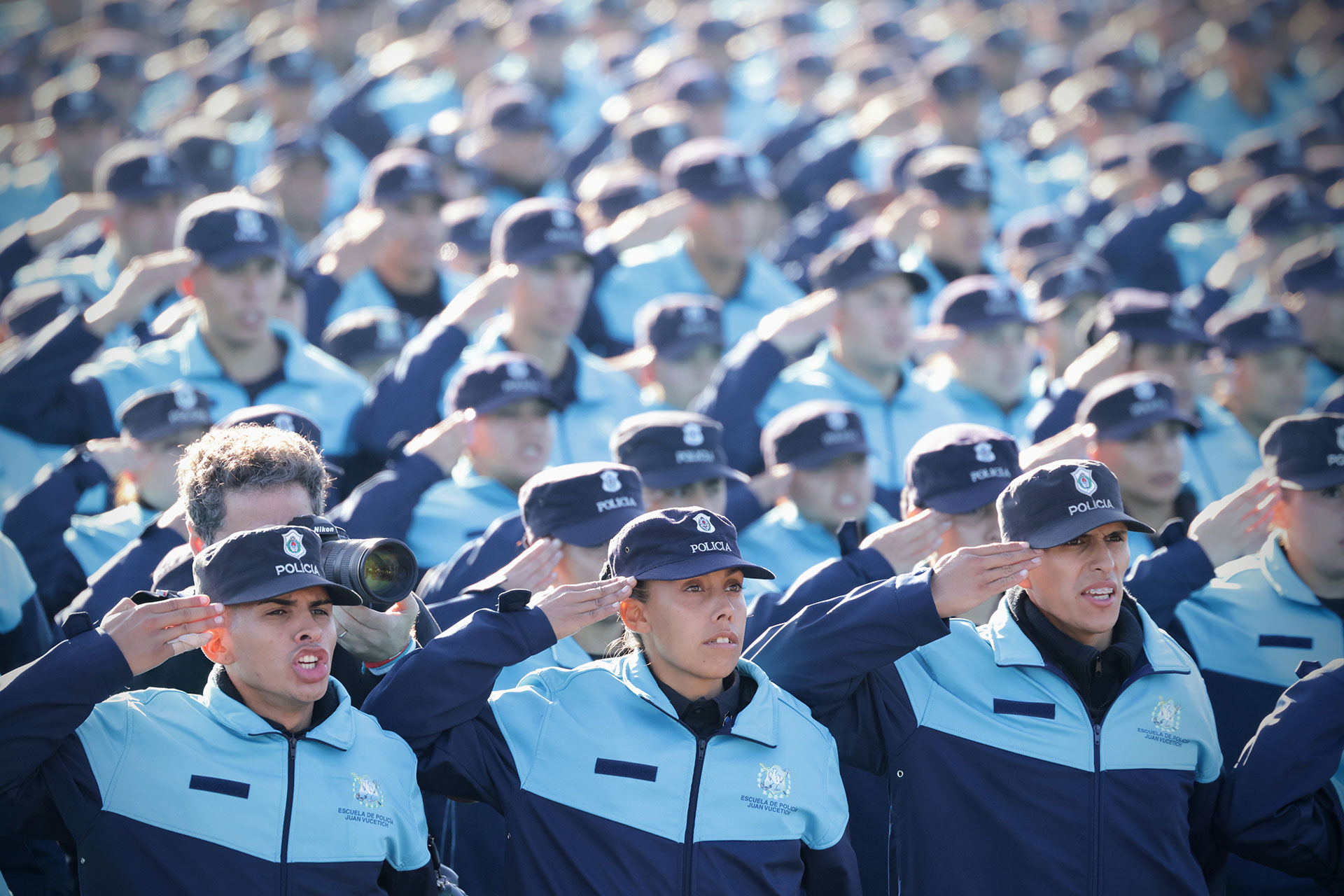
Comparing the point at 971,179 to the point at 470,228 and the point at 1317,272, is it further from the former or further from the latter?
the point at 470,228

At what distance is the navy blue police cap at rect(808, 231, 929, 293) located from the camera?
27.2ft

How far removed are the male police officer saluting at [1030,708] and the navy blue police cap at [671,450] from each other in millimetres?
1661

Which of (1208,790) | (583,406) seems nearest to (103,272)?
(583,406)

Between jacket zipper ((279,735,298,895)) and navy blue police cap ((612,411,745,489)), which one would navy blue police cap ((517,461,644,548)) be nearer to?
navy blue police cap ((612,411,745,489))

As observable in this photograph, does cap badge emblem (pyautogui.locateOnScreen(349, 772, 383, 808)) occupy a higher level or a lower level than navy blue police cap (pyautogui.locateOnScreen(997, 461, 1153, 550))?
lower

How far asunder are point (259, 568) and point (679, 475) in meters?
2.58

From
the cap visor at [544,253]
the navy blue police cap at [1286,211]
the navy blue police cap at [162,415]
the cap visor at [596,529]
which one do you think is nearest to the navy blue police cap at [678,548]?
the cap visor at [596,529]

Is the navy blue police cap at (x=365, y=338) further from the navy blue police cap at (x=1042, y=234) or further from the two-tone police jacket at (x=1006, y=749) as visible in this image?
the navy blue police cap at (x=1042, y=234)

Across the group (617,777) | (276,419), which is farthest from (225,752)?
(276,419)

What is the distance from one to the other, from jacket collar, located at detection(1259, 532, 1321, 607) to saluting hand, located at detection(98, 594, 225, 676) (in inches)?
159

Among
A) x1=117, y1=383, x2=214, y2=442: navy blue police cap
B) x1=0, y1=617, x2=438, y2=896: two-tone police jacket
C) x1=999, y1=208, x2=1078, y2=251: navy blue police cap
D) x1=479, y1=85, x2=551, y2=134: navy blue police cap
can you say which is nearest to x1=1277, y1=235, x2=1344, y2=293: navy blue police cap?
x1=999, y1=208, x2=1078, y2=251: navy blue police cap

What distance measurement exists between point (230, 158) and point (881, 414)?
6.47 meters

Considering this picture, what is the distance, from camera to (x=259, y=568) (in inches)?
152

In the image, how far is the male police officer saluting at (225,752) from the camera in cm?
364
